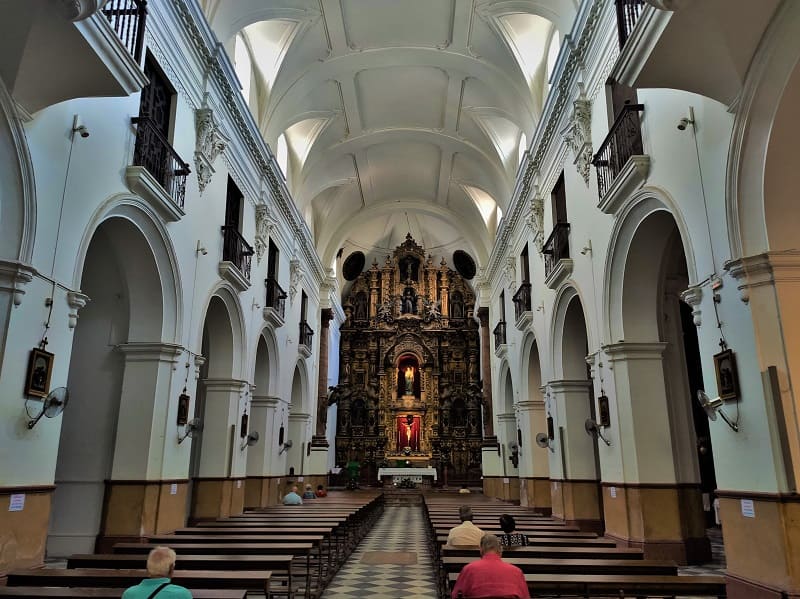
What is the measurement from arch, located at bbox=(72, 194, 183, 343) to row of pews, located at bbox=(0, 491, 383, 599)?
3.34 metres

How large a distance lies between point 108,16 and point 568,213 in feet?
29.0

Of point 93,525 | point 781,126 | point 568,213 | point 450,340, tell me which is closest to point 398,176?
point 450,340

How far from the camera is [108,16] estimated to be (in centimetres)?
681

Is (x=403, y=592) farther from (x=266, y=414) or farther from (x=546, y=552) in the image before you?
(x=266, y=414)

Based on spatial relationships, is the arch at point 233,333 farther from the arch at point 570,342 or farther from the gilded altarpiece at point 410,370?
the gilded altarpiece at point 410,370

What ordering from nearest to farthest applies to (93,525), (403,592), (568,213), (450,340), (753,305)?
(753,305) < (403,592) < (93,525) < (568,213) < (450,340)

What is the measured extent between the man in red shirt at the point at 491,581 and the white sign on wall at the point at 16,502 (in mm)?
4810

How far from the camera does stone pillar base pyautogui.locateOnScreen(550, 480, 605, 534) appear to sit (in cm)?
1211

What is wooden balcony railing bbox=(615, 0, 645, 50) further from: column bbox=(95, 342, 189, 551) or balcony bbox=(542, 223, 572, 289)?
column bbox=(95, 342, 189, 551)

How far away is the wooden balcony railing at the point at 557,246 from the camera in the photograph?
1273cm

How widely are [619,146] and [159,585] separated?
8.41 metres

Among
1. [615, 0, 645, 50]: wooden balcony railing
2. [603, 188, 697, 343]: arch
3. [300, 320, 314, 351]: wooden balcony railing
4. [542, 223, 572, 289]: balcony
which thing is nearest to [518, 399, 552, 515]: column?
[542, 223, 572, 289]: balcony

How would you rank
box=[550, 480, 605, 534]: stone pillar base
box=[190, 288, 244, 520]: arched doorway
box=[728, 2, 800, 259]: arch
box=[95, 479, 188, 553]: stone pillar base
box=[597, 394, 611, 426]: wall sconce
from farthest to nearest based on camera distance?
box=[190, 288, 244, 520]: arched doorway → box=[550, 480, 605, 534]: stone pillar base → box=[597, 394, 611, 426]: wall sconce → box=[95, 479, 188, 553]: stone pillar base → box=[728, 2, 800, 259]: arch

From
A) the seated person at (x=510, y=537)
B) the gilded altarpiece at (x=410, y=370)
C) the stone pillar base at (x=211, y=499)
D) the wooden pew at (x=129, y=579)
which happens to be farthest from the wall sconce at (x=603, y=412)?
the gilded altarpiece at (x=410, y=370)
